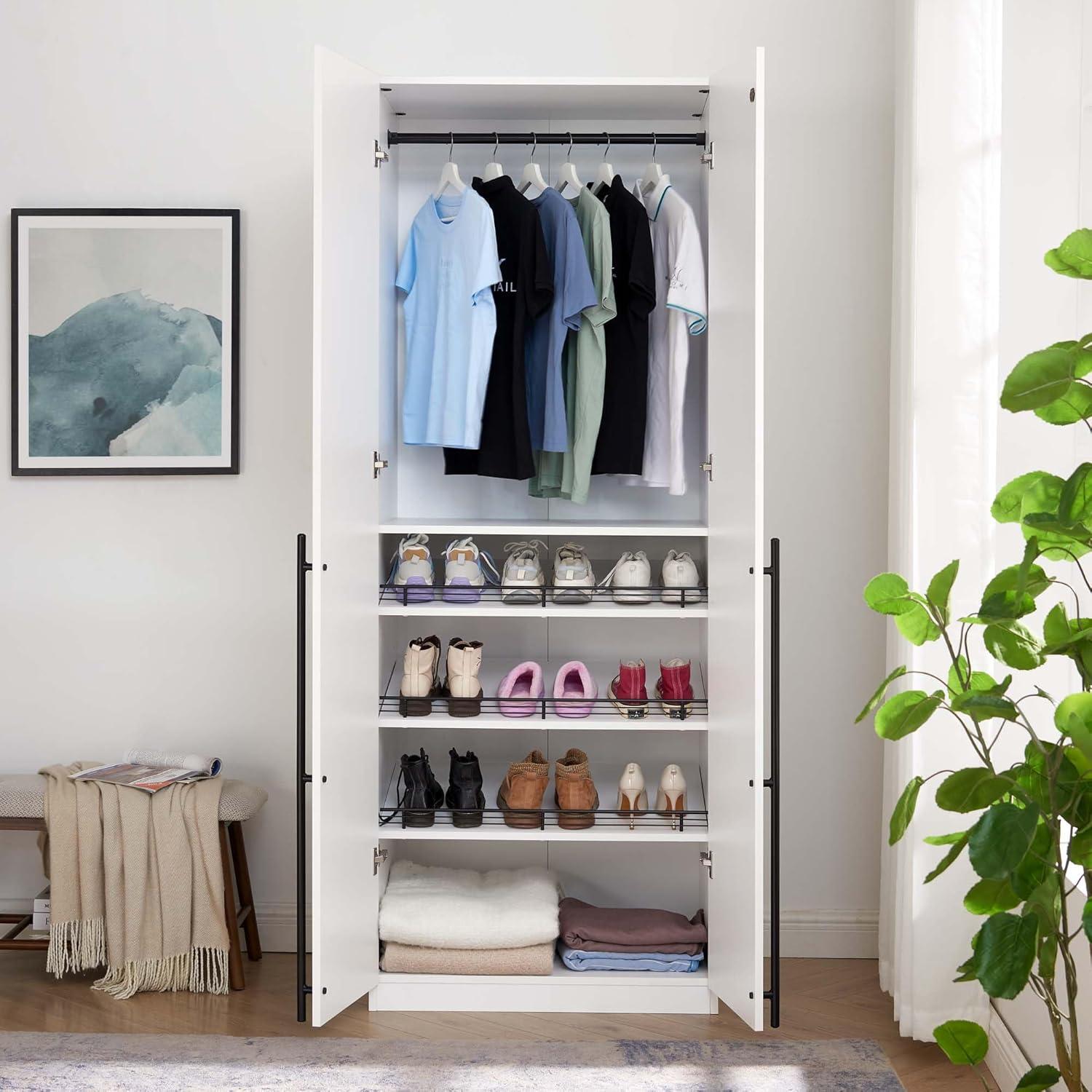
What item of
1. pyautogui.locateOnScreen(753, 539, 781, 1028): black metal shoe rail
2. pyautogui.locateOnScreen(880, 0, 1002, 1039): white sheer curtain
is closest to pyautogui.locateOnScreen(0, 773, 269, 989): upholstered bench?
pyautogui.locateOnScreen(753, 539, 781, 1028): black metal shoe rail

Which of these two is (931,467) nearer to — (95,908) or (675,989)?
(675,989)

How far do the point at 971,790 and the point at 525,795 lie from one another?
5.38ft

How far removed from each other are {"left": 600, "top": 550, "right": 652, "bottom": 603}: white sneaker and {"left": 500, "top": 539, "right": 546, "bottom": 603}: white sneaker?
0.57ft

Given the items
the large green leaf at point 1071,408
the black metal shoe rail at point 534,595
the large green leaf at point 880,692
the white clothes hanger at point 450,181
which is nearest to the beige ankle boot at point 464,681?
the black metal shoe rail at point 534,595

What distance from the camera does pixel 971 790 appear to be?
3.79 ft

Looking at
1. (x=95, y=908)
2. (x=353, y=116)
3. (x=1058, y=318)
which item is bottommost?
(x=95, y=908)

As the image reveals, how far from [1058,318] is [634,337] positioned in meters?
0.98

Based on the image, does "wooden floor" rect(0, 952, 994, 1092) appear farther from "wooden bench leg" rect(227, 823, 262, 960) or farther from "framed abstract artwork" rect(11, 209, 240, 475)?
"framed abstract artwork" rect(11, 209, 240, 475)

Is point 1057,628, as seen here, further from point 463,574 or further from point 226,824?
point 226,824

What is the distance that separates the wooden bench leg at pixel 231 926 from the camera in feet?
8.81

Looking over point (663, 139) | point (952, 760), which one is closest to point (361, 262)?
point (663, 139)

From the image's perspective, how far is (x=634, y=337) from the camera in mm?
2691

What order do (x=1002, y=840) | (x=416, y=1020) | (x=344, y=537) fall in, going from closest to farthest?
(x=1002, y=840) → (x=344, y=537) → (x=416, y=1020)

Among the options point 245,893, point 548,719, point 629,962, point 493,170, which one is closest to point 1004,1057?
point 629,962
